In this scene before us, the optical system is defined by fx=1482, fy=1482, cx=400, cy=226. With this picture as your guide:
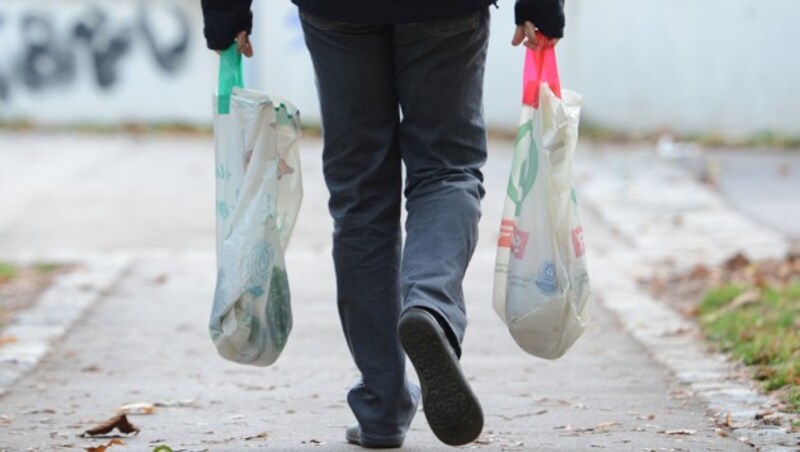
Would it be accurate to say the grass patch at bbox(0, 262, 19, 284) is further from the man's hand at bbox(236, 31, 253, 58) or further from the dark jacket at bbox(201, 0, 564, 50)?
the dark jacket at bbox(201, 0, 564, 50)

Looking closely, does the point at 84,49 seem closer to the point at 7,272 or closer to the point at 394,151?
the point at 7,272

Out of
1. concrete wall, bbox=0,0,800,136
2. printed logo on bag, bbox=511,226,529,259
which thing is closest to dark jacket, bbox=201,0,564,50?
printed logo on bag, bbox=511,226,529,259

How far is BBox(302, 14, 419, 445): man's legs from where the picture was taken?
11.5 feet

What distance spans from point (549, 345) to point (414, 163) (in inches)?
21.8

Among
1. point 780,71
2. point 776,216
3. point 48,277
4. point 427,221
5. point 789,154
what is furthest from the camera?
point 780,71

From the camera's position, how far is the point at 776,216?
8945 mm

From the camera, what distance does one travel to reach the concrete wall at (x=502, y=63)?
45.1ft

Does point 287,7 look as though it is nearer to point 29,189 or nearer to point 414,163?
point 29,189

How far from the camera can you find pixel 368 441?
3.68 metres

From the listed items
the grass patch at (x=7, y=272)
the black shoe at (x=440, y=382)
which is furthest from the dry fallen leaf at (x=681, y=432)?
the grass patch at (x=7, y=272)

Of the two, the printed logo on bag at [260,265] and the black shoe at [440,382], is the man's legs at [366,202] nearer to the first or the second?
the printed logo on bag at [260,265]

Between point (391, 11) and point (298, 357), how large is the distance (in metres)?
2.00

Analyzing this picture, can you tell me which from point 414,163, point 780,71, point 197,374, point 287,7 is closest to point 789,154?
point 780,71

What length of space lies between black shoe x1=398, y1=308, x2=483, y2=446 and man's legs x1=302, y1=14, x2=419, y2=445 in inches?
17.8
